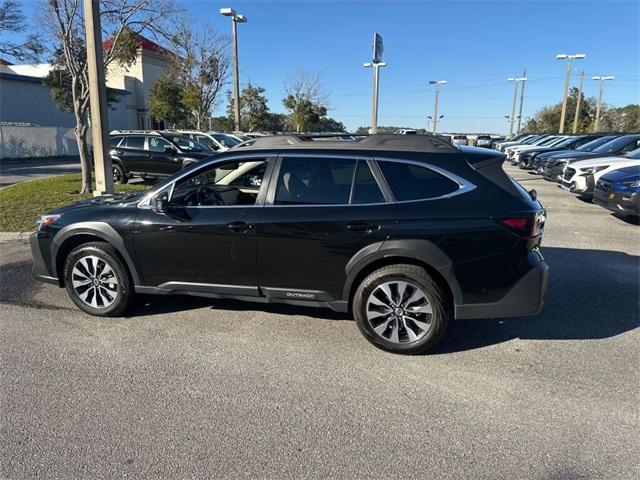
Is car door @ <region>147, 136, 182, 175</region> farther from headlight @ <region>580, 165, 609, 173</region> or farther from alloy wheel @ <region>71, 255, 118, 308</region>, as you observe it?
headlight @ <region>580, 165, 609, 173</region>

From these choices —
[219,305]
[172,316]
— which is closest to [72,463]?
[172,316]

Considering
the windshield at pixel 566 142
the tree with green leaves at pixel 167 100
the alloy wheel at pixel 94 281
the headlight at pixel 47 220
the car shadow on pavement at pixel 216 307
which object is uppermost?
the tree with green leaves at pixel 167 100

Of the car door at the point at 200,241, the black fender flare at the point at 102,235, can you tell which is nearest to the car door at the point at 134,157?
the black fender flare at the point at 102,235

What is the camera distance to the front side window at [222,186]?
166 inches

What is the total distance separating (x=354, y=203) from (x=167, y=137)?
1257 centimetres

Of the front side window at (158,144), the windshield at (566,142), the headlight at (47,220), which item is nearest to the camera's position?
the headlight at (47,220)

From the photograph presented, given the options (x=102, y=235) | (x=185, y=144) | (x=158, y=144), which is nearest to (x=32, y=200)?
(x=158, y=144)

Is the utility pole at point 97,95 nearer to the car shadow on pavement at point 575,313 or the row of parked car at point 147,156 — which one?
the row of parked car at point 147,156

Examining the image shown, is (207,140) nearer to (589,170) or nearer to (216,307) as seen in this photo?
(589,170)

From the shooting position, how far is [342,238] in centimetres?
369

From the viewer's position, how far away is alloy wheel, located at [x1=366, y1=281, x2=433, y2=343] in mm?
3639

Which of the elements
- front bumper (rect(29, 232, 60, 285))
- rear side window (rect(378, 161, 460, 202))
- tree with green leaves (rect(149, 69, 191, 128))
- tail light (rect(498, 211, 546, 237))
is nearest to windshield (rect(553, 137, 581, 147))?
tail light (rect(498, 211, 546, 237))

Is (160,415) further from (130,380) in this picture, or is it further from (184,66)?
(184,66)

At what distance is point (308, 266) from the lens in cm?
381
